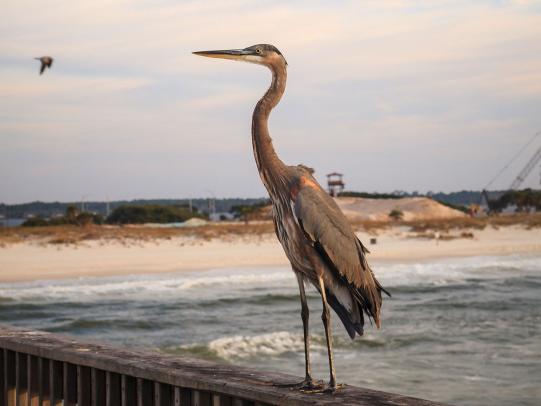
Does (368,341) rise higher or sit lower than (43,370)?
lower

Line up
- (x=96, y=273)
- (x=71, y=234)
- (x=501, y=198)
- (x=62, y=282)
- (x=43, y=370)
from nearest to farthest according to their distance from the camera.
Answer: (x=43, y=370) < (x=62, y=282) < (x=96, y=273) < (x=71, y=234) < (x=501, y=198)

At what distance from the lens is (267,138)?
13.9ft

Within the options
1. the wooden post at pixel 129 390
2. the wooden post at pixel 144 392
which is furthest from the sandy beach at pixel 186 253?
the wooden post at pixel 144 392

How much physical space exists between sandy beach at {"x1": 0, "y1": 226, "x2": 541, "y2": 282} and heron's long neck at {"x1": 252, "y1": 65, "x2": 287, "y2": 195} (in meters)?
20.1

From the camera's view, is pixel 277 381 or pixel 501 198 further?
pixel 501 198

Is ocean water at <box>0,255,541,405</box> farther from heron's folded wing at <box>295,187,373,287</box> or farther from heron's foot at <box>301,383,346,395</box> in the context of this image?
heron's foot at <box>301,383,346,395</box>

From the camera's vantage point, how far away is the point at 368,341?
15.2 m

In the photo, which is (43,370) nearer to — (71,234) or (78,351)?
(78,351)

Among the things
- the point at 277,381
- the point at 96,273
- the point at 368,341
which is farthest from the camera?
the point at 96,273

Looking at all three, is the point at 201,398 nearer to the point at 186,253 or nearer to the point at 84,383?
the point at 84,383

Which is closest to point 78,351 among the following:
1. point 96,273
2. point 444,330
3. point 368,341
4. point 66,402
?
point 66,402

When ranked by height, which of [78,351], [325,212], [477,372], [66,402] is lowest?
[477,372]

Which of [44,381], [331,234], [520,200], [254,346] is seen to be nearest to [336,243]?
[331,234]

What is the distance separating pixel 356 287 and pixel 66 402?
5.60ft
